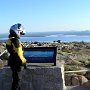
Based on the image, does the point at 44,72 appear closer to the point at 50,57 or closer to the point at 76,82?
the point at 50,57

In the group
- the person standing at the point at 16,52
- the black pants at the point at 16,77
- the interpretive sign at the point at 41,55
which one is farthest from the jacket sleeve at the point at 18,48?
the interpretive sign at the point at 41,55

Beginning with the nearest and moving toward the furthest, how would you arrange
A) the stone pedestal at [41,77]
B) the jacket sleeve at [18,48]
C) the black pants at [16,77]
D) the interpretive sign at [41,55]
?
the jacket sleeve at [18,48]
the black pants at [16,77]
the stone pedestal at [41,77]
the interpretive sign at [41,55]

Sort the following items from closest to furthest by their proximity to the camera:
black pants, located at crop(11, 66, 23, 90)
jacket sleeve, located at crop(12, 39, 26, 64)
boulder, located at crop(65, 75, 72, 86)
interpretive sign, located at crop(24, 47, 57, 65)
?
jacket sleeve, located at crop(12, 39, 26, 64), black pants, located at crop(11, 66, 23, 90), interpretive sign, located at crop(24, 47, 57, 65), boulder, located at crop(65, 75, 72, 86)

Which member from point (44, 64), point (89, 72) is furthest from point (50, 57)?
point (89, 72)

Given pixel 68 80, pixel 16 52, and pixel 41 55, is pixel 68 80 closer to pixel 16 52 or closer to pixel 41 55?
pixel 41 55

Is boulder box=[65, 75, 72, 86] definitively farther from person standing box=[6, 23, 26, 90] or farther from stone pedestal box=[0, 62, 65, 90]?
person standing box=[6, 23, 26, 90]

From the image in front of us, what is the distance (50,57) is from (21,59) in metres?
1.32

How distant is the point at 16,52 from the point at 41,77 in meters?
1.35

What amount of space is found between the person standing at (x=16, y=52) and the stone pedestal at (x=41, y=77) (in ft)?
2.28

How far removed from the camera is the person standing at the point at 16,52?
858 centimetres

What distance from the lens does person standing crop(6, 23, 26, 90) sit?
8578 mm

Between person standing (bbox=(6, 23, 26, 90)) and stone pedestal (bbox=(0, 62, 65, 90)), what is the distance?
0.69 meters

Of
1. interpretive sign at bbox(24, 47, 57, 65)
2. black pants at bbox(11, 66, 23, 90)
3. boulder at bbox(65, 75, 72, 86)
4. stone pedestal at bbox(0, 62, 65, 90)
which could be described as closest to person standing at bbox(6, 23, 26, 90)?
black pants at bbox(11, 66, 23, 90)

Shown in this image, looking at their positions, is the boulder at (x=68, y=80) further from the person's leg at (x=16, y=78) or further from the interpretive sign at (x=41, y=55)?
the person's leg at (x=16, y=78)
